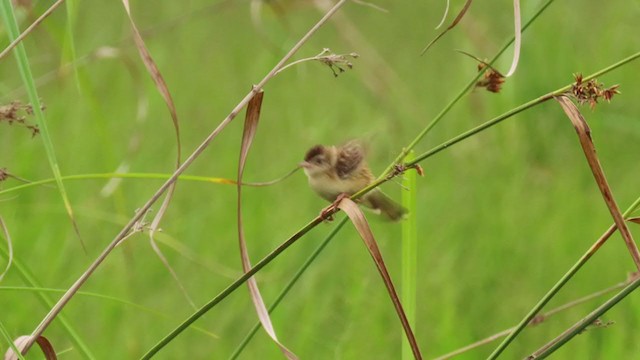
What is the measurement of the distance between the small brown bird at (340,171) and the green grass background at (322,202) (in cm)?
8

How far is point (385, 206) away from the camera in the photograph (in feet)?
7.14

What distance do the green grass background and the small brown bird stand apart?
80 mm

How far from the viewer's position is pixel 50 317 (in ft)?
5.23

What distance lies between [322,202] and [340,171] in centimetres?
189

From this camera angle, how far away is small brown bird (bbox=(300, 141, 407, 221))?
7.36ft

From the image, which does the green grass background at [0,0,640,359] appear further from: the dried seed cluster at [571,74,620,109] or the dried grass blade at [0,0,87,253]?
the dried seed cluster at [571,74,620,109]

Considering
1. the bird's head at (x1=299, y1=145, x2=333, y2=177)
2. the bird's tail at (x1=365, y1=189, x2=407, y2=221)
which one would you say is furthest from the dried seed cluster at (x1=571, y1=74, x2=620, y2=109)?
the bird's head at (x1=299, y1=145, x2=333, y2=177)

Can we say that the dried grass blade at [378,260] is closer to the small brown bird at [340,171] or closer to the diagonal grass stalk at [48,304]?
the diagonal grass stalk at [48,304]

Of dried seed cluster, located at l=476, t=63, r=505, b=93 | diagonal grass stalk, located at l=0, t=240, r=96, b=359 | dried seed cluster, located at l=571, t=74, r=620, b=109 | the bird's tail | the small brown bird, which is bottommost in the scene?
diagonal grass stalk, located at l=0, t=240, r=96, b=359

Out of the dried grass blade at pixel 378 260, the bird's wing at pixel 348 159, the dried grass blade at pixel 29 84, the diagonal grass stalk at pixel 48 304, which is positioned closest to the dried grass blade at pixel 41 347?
the diagonal grass stalk at pixel 48 304

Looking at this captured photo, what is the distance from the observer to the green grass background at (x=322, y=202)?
2957mm

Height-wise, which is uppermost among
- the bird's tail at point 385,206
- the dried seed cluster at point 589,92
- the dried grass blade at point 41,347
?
the dried seed cluster at point 589,92

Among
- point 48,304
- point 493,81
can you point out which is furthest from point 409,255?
point 48,304

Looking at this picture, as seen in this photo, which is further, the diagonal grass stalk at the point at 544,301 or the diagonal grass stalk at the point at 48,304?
the diagonal grass stalk at the point at 48,304
